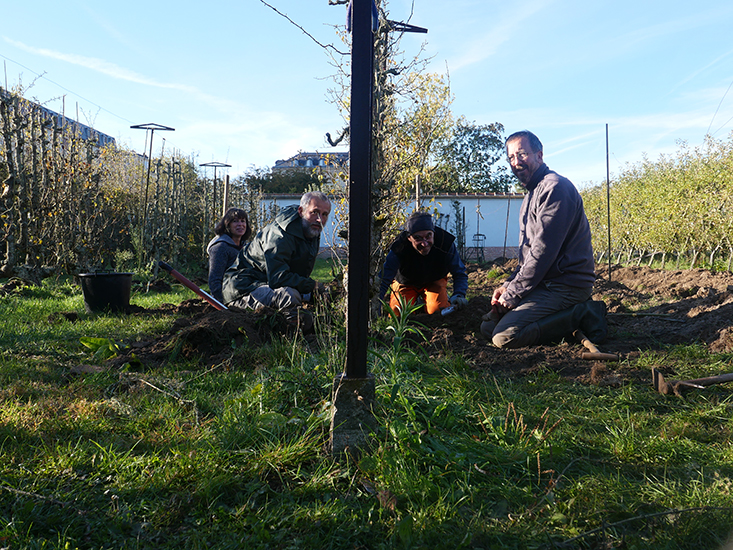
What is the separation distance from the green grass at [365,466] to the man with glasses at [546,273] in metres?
1.10

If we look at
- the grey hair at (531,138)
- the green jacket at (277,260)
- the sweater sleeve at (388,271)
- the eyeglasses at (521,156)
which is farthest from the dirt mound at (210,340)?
the grey hair at (531,138)

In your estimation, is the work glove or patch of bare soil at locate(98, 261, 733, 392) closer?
patch of bare soil at locate(98, 261, 733, 392)

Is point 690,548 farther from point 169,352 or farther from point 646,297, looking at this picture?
point 646,297

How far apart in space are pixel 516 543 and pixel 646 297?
6017 millimetres

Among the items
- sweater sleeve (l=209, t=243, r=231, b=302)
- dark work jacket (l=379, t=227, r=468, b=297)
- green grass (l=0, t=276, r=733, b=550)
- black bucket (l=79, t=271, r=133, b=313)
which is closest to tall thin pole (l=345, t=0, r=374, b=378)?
green grass (l=0, t=276, r=733, b=550)

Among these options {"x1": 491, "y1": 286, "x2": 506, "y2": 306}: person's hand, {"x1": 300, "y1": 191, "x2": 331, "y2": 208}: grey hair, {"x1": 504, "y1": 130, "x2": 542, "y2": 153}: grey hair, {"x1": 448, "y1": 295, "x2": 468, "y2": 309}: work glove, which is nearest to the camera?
{"x1": 504, "y1": 130, "x2": 542, "y2": 153}: grey hair

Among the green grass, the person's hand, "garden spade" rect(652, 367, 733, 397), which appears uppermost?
the person's hand

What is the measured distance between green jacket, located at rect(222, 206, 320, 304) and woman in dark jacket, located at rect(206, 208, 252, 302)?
715 mm

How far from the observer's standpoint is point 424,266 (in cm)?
513

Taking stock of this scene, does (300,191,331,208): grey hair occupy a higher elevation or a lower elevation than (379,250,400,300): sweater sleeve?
higher

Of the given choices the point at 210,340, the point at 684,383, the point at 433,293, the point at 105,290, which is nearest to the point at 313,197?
the point at 210,340

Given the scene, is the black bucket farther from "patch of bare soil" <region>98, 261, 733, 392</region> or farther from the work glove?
the work glove

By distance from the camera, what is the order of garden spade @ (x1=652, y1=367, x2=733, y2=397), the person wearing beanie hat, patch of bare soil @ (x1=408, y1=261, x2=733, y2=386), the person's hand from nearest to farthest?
1. garden spade @ (x1=652, y1=367, x2=733, y2=397)
2. patch of bare soil @ (x1=408, y1=261, x2=733, y2=386)
3. the person's hand
4. the person wearing beanie hat

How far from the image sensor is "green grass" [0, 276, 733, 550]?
157cm
